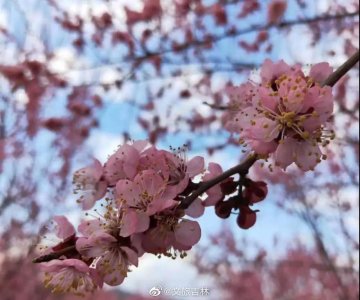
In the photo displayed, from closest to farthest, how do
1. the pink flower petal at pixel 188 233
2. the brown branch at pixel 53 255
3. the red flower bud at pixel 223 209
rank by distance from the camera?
the brown branch at pixel 53 255
the pink flower petal at pixel 188 233
the red flower bud at pixel 223 209

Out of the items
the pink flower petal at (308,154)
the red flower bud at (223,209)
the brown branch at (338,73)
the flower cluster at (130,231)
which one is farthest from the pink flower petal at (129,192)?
the brown branch at (338,73)

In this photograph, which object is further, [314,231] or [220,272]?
[220,272]

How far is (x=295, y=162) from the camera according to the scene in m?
1.18

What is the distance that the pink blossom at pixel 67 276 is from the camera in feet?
3.72

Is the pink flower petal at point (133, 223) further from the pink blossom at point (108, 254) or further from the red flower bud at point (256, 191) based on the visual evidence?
the red flower bud at point (256, 191)

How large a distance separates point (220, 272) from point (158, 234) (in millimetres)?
7563

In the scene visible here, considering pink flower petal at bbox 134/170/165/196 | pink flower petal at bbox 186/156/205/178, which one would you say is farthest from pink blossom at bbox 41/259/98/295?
pink flower petal at bbox 186/156/205/178

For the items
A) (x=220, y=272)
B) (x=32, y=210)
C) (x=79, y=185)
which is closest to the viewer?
(x=79, y=185)

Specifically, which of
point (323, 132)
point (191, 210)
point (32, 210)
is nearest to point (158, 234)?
point (191, 210)

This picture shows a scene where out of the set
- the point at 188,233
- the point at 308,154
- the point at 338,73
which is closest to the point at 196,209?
the point at 188,233

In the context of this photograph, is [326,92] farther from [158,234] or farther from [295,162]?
[158,234]

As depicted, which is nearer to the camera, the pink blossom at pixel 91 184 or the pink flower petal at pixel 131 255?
the pink flower petal at pixel 131 255

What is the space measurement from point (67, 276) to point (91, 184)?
368 mm

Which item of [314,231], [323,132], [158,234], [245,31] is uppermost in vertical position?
[245,31]
